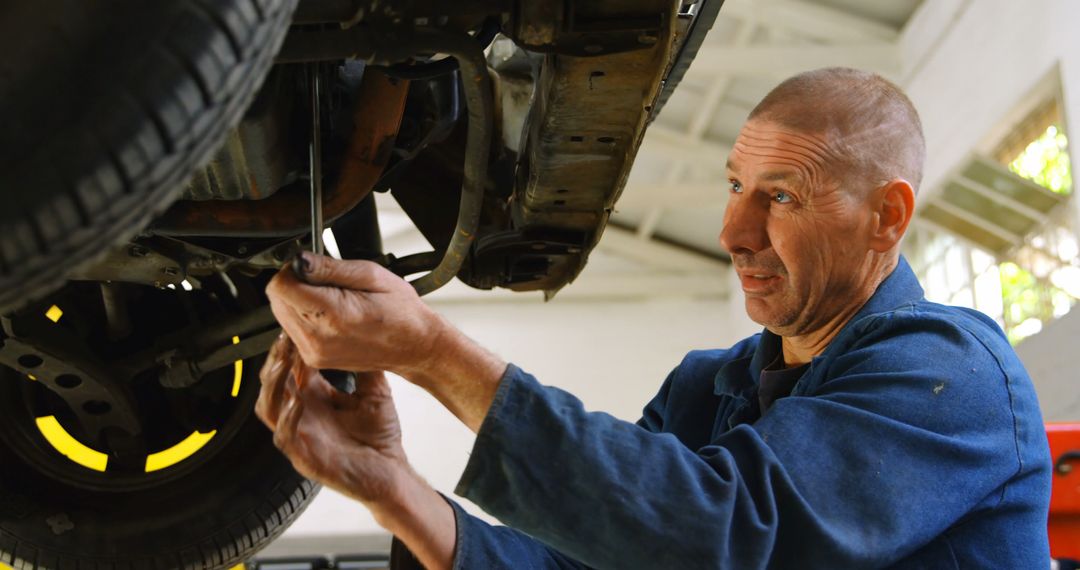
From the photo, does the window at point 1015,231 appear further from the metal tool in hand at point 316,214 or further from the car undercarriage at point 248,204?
the metal tool in hand at point 316,214

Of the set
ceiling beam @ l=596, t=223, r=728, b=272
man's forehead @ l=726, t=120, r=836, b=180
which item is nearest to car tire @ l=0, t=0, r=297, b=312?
man's forehead @ l=726, t=120, r=836, b=180

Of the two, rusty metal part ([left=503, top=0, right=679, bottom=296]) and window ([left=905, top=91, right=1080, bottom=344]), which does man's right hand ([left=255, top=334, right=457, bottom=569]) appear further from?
window ([left=905, top=91, right=1080, bottom=344])

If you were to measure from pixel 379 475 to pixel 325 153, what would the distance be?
0.82 metres

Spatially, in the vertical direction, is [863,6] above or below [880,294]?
below

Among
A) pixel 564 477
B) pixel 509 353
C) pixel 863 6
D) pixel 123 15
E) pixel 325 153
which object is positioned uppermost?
pixel 123 15

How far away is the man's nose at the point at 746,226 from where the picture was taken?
6.63 feet

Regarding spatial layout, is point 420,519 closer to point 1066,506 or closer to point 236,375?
point 236,375

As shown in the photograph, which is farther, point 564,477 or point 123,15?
point 564,477

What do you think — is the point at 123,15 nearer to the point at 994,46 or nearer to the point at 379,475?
the point at 379,475

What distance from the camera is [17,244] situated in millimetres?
1238

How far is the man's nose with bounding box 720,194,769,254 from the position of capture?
202 centimetres

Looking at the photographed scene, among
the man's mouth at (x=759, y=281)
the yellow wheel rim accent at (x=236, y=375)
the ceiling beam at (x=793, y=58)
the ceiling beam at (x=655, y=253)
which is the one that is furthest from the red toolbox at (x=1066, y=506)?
the ceiling beam at (x=655, y=253)

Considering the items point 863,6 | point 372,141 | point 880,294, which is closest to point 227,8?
point 372,141

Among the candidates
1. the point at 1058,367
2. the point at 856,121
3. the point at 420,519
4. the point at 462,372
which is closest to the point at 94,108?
the point at 462,372
